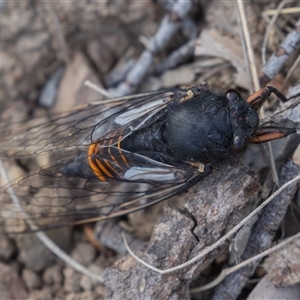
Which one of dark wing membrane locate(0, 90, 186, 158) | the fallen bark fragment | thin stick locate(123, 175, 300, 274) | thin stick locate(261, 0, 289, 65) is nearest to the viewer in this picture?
thin stick locate(123, 175, 300, 274)

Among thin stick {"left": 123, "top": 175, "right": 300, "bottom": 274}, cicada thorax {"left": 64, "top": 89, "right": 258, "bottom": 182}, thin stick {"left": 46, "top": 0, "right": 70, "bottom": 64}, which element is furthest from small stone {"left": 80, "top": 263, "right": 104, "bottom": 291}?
thin stick {"left": 46, "top": 0, "right": 70, "bottom": 64}

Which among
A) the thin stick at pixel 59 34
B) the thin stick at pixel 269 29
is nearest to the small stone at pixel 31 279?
the thin stick at pixel 59 34

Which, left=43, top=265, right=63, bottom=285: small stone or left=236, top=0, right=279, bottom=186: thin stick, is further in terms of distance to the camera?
left=43, top=265, right=63, bottom=285: small stone

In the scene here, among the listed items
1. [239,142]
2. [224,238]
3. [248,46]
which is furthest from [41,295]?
[248,46]

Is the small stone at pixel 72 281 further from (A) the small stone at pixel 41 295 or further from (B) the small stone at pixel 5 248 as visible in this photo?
(B) the small stone at pixel 5 248

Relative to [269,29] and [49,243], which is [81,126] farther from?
[269,29]

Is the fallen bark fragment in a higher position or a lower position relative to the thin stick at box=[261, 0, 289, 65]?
lower

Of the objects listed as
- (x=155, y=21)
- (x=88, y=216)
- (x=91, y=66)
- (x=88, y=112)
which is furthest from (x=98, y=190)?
(x=155, y=21)

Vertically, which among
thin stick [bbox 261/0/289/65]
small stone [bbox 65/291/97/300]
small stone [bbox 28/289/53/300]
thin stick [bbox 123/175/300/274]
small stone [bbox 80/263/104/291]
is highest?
thin stick [bbox 261/0/289/65]

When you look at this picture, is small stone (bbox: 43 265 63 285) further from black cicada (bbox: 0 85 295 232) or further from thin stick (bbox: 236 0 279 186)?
thin stick (bbox: 236 0 279 186)

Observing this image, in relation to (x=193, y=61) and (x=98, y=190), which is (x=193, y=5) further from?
(x=98, y=190)
